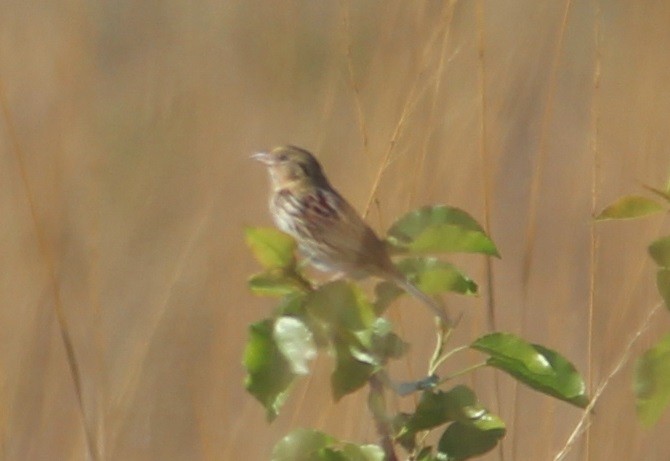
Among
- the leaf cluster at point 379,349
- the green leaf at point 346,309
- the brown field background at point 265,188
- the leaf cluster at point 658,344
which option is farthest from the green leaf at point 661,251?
the brown field background at point 265,188

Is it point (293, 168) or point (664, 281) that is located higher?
point (293, 168)

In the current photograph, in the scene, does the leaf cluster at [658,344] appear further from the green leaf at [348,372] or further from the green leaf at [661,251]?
the green leaf at [348,372]

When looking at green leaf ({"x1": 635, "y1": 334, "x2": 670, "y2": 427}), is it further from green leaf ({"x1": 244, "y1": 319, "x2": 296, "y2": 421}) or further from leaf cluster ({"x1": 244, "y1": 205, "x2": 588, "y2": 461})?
green leaf ({"x1": 244, "y1": 319, "x2": 296, "y2": 421})

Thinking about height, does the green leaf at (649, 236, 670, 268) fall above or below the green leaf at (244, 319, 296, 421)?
above

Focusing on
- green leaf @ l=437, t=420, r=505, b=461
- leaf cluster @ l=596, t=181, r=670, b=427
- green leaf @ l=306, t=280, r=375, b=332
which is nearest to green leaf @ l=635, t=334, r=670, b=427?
leaf cluster @ l=596, t=181, r=670, b=427

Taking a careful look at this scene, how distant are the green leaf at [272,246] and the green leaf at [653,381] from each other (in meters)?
0.27

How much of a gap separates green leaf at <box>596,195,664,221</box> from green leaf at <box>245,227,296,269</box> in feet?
0.75

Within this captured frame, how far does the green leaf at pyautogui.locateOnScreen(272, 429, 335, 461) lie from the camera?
110cm

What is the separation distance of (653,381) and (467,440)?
5.7 inches

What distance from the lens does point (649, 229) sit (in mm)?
2104

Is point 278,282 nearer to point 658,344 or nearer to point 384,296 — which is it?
point 384,296

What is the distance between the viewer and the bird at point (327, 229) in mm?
1166

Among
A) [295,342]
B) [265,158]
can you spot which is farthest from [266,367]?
[265,158]

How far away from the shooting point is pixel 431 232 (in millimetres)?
1086
